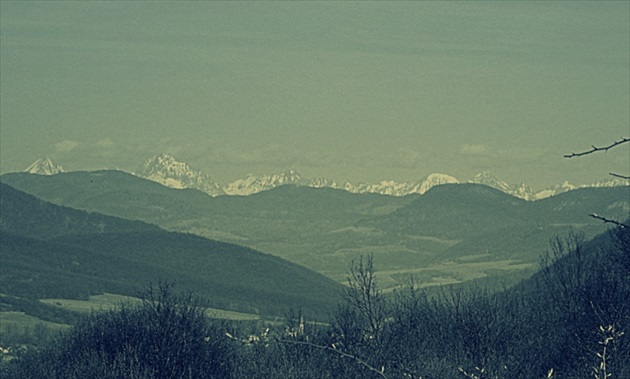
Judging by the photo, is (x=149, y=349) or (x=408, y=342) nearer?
(x=408, y=342)

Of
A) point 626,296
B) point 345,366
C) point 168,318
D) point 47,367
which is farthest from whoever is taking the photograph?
point 47,367

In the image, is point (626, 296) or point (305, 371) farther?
point (626, 296)

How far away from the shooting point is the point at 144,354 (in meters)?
106

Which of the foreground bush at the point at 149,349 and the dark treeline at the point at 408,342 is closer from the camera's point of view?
the dark treeline at the point at 408,342

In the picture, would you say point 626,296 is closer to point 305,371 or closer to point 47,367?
point 305,371

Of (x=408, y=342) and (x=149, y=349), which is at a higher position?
(x=408, y=342)

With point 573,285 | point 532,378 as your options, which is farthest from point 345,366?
point 573,285

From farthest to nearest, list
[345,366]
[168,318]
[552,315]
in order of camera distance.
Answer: [168,318] < [552,315] < [345,366]

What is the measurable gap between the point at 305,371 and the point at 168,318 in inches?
1505

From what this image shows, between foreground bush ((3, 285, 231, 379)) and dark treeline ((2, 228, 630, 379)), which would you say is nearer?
dark treeline ((2, 228, 630, 379))

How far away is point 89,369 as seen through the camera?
96625 mm

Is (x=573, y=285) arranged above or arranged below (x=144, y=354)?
above

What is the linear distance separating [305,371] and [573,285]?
37.7 m

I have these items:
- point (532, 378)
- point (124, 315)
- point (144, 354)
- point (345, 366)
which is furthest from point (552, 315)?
point (124, 315)
